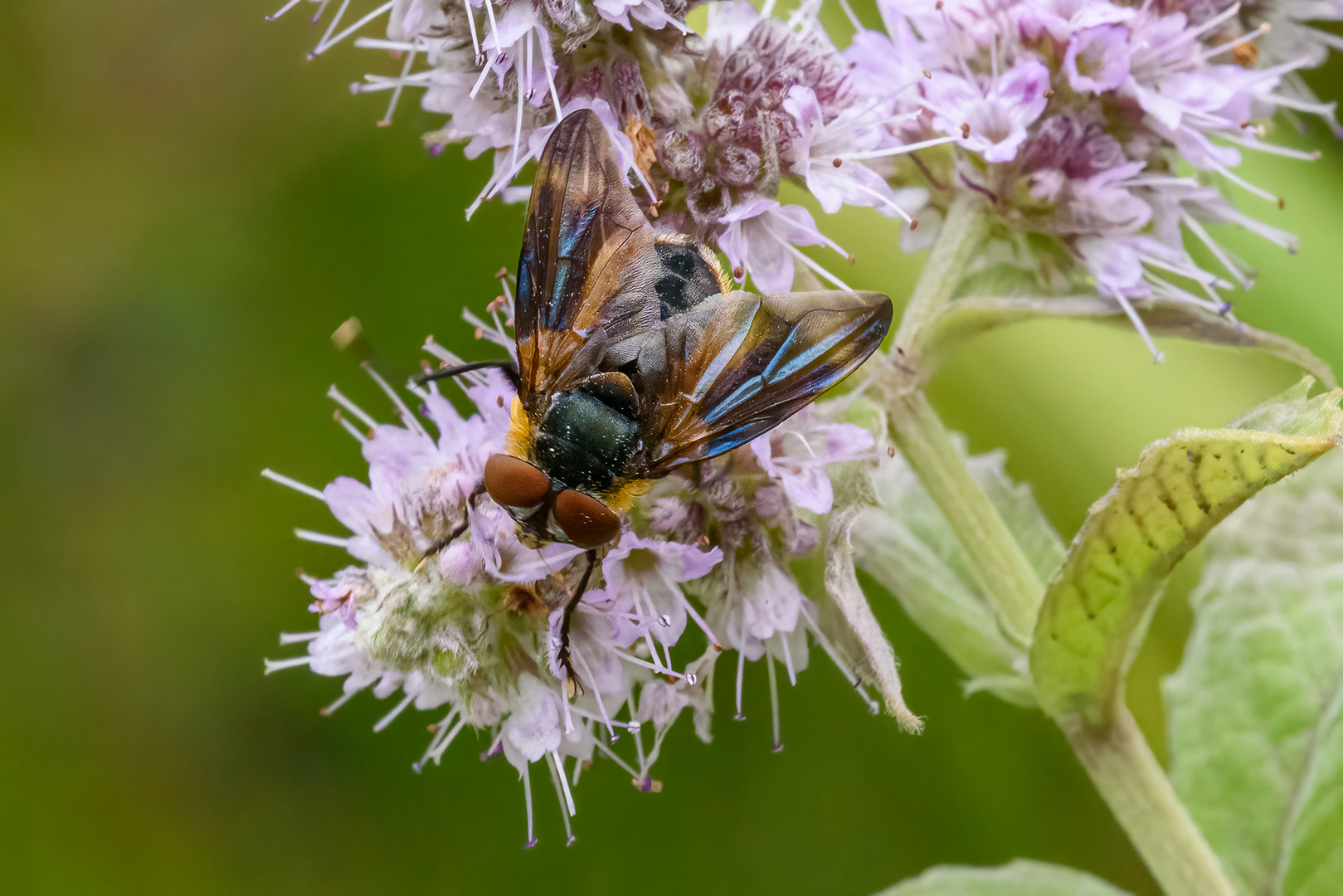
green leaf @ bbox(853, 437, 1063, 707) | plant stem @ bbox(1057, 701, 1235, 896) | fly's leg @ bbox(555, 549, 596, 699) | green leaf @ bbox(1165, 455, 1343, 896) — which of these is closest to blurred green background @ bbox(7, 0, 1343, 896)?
green leaf @ bbox(1165, 455, 1343, 896)

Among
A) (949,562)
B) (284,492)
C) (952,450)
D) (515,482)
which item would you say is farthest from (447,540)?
(284,492)

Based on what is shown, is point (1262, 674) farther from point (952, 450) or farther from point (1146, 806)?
point (952, 450)

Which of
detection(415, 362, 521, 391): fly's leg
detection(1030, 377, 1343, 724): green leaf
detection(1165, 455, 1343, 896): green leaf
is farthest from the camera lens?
detection(1165, 455, 1343, 896): green leaf

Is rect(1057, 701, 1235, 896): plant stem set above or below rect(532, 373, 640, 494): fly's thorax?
below

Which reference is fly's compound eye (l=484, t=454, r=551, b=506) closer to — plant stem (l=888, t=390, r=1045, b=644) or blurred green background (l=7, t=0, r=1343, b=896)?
plant stem (l=888, t=390, r=1045, b=644)

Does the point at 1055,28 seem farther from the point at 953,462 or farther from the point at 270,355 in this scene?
the point at 270,355

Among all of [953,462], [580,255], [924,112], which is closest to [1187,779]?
[953,462]
